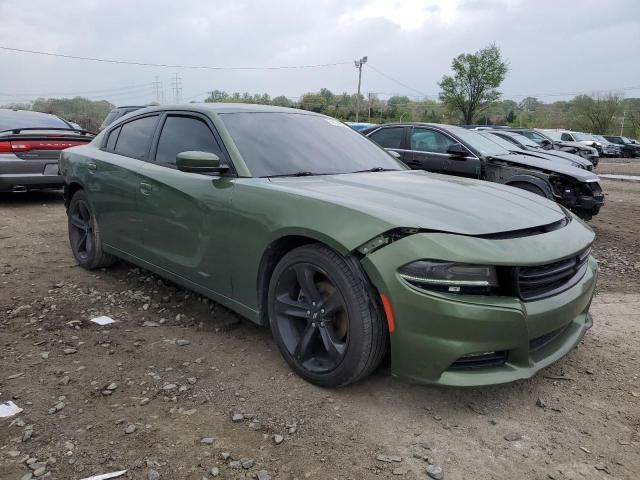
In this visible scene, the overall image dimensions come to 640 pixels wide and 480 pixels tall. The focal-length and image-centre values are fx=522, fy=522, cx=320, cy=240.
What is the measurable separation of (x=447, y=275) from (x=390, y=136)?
6.35 meters

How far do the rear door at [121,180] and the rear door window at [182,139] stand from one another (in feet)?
0.60

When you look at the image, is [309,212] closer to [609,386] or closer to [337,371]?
[337,371]

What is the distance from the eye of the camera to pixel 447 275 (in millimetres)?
2297

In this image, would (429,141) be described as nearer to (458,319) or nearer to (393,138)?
(393,138)

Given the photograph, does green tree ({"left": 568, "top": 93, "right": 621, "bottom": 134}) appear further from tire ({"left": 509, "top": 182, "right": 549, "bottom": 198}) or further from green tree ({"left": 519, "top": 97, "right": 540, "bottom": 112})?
tire ({"left": 509, "top": 182, "right": 549, "bottom": 198})

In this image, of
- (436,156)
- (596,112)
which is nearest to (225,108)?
(436,156)

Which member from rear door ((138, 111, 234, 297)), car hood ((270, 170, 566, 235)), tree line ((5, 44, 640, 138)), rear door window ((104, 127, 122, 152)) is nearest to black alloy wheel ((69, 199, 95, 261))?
rear door window ((104, 127, 122, 152))

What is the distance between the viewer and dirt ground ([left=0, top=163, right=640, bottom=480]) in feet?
7.20

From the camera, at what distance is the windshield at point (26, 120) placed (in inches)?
314

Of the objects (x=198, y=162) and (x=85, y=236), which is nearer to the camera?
(x=198, y=162)

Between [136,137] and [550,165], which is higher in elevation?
[136,137]

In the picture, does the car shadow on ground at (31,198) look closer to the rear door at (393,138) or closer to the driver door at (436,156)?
the rear door at (393,138)

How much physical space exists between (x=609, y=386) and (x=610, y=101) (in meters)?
63.3

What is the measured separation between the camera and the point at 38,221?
680cm
